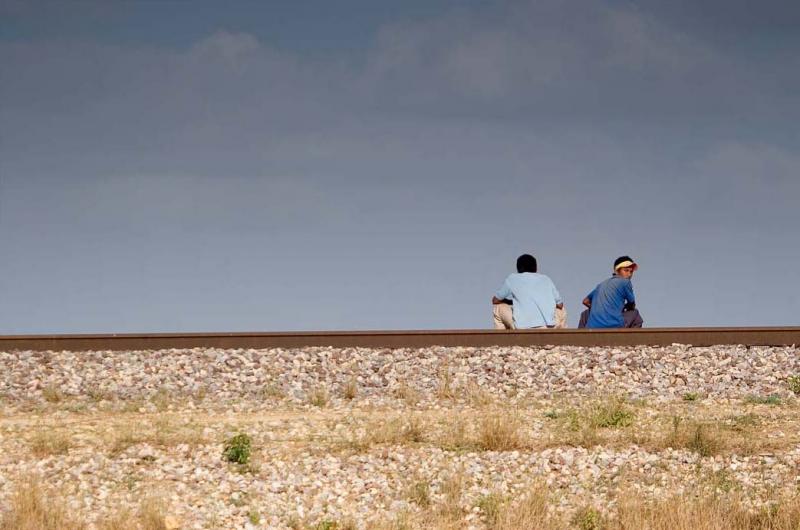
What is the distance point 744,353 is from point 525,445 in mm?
6186

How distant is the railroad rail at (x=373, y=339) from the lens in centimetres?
1684

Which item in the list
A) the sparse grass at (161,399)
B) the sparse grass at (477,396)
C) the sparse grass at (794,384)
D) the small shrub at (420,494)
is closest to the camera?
the small shrub at (420,494)

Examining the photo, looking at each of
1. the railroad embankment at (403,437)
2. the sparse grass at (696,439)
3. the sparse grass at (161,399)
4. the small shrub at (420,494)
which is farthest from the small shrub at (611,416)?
the sparse grass at (161,399)

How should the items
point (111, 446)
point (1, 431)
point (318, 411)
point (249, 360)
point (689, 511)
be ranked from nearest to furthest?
point (689, 511) → point (111, 446) → point (1, 431) → point (318, 411) → point (249, 360)

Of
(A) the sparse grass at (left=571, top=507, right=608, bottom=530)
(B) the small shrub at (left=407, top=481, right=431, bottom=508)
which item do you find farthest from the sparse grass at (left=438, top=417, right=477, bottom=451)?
(A) the sparse grass at (left=571, top=507, right=608, bottom=530)

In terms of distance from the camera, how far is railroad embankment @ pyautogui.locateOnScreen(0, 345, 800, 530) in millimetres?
9922

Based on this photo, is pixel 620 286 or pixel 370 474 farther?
pixel 620 286

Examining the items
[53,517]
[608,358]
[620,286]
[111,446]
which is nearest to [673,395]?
[608,358]

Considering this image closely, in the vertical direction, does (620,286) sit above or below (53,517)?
above

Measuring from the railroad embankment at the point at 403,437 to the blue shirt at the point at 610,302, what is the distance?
1431 mm

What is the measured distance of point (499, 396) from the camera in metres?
14.4

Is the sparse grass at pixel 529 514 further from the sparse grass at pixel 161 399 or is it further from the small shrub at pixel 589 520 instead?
the sparse grass at pixel 161 399

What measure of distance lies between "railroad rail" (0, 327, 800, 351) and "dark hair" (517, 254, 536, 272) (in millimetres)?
1237

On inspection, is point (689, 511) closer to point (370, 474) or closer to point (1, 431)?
point (370, 474)
